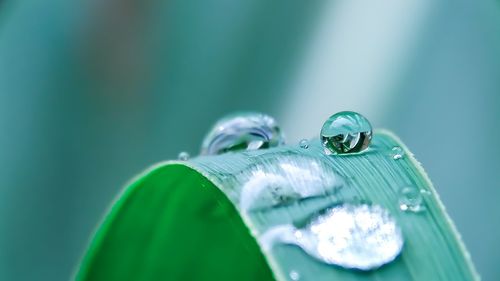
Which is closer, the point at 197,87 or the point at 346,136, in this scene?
the point at 346,136

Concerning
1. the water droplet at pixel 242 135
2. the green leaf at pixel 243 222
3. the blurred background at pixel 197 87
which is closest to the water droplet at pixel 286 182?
the green leaf at pixel 243 222

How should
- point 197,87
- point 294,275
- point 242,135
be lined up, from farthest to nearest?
point 197,87, point 242,135, point 294,275

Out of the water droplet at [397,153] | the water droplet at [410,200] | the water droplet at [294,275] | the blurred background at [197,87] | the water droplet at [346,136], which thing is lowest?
the water droplet at [294,275]

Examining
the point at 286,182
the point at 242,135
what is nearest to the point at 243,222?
the point at 286,182

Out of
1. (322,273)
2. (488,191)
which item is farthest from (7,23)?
(322,273)

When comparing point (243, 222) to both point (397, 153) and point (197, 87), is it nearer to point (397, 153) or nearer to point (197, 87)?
point (397, 153)

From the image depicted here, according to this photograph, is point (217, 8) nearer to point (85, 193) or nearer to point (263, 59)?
point (263, 59)

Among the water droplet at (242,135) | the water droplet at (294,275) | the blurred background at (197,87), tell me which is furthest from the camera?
the blurred background at (197,87)

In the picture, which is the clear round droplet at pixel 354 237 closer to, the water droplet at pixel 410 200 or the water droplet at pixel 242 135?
the water droplet at pixel 410 200
